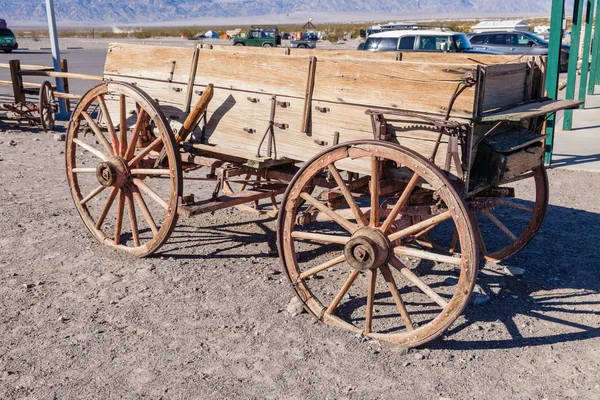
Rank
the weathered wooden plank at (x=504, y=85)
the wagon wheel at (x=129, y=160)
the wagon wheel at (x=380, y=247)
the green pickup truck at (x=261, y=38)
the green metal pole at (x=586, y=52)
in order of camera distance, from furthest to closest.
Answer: the green pickup truck at (x=261, y=38)
the green metal pole at (x=586, y=52)
the wagon wheel at (x=129, y=160)
the weathered wooden plank at (x=504, y=85)
the wagon wheel at (x=380, y=247)

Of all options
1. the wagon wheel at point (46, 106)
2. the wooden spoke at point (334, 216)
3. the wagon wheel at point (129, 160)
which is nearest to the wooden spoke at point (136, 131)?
the wagon wheel at point (129, 160)

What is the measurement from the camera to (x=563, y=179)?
27.2 feet

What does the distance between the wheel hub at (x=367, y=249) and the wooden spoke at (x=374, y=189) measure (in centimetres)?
8

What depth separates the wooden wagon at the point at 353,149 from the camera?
3.70 metres

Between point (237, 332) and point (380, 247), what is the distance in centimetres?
110

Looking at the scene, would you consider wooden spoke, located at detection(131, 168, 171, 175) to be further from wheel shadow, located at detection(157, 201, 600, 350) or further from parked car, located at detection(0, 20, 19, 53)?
parked car, located at detection(0, 20, 19, 53)

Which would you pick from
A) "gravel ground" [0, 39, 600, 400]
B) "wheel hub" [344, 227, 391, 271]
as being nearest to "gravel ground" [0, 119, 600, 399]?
"gravel ground" [0, 39, 600, 400]

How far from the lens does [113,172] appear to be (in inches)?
201

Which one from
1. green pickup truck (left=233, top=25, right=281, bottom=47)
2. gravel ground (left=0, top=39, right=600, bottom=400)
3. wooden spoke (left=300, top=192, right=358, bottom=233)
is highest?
wooden spoke (left=300, top=192, right=358, bottom=233)

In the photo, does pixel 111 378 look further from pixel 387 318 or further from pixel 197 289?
pixel 387 318

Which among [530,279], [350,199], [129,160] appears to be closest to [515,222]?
[530,279]

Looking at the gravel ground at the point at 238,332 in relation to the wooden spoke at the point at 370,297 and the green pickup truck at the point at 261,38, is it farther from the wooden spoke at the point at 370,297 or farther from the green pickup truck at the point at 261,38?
the green pickup truck at the point at 261,38

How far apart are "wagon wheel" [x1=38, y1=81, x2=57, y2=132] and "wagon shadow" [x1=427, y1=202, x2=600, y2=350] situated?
27.8ft

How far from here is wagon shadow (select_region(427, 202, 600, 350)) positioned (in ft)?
13.4
